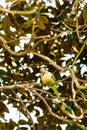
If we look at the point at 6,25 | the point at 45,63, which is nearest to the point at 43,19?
the point at 6,25

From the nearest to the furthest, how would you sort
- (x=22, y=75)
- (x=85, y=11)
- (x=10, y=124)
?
(x=85, y=11), (x=10, y=124), (x=22, y=75)

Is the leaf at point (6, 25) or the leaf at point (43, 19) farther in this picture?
the leaf at point (6, 25)

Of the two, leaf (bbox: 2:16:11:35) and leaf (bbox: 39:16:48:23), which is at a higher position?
leaf (bbox: 2:16:11:35)

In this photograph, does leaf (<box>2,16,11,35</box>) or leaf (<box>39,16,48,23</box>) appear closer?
leaf (<box>39,16,48,23</box>)

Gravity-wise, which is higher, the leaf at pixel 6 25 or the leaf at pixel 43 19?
the leaf at pixel 6 25

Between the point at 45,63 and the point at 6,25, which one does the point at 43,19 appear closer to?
the point at 6,25

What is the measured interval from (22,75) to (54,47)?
24 cm

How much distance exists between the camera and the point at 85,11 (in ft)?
4.98

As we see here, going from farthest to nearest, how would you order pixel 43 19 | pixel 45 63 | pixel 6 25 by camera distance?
pixel 45 63
pixel 6 25
pixel 43 19

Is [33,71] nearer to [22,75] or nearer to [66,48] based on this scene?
[22,75]

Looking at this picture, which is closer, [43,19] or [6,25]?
[43,19]

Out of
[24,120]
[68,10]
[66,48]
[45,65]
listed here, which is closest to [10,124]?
[24,120]

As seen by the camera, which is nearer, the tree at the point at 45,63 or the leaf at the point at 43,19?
the leaf at the point at 43,19

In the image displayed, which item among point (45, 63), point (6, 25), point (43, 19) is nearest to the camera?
point (43, 19)
